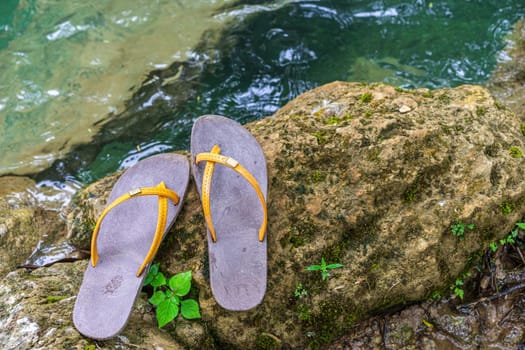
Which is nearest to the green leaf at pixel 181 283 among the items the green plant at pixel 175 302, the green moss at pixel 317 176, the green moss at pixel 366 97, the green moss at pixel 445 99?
the green plant at pixel 175 302

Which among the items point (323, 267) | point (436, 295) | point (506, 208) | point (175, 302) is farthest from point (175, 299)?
point (506, 208)

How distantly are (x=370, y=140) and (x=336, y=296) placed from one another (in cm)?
91

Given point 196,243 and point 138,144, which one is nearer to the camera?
point 196,243

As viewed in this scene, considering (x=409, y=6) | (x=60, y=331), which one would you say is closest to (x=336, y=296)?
(x=60, y=331)

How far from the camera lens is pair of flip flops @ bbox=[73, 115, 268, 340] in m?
2.17

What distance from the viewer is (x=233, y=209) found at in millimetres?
2510

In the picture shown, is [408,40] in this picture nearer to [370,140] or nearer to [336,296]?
[370,140]

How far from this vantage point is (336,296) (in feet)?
7.23

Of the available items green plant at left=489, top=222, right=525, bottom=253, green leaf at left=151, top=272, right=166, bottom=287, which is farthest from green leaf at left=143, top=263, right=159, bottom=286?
green plant at left=489, top=222, right=525, bottom=253

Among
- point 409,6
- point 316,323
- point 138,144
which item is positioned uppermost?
point 409,6

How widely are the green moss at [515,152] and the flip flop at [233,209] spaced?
149cm

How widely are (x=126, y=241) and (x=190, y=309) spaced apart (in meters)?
0.66

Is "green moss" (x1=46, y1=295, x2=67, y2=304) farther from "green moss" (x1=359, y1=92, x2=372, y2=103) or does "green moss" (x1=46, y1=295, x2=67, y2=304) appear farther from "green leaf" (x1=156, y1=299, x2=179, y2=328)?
"green moss" (x1=359, y1=92, x2=372, y2=103)

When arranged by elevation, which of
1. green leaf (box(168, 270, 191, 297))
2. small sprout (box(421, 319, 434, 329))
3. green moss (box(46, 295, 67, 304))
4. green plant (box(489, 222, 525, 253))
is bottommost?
small sprout (box(421, 319, 434, 329))
